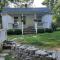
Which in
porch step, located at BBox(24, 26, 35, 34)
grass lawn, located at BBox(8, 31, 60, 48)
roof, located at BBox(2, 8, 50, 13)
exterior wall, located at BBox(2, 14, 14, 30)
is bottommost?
porch step, located at BBox(24, 26, 35, 34)

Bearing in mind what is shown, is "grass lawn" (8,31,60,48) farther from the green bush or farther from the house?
the house

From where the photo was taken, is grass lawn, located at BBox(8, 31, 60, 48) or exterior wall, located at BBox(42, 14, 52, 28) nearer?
grass lawn, located at BBox(8, 31, 60, 48)

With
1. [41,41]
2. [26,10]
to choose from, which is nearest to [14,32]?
[26,10]

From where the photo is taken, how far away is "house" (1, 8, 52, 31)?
4184 centimetres

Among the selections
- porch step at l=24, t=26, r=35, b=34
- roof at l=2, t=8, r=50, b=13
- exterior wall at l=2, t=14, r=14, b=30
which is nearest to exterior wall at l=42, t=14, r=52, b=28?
roof at l=2, t=8, r=50, b=13

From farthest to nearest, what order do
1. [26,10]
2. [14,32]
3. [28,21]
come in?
[28,21] < [26,10] < [14,32]

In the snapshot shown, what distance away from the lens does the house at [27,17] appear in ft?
137

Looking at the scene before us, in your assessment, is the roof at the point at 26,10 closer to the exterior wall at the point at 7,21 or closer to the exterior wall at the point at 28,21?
the exterior wall at the point at 28,21

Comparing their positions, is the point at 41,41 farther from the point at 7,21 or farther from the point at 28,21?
the point at 28,21

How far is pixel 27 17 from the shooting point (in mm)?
44406

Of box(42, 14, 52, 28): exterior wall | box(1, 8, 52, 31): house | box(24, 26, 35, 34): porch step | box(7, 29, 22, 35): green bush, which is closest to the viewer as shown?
box(7, 29, 22, 35): green bush

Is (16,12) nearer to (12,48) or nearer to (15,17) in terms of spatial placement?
(15,17)

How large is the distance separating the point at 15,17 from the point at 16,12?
1.88 metres

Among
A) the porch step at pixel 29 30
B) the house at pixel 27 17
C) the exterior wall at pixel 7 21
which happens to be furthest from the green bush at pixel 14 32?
the exterior wall at pixel 7 21
